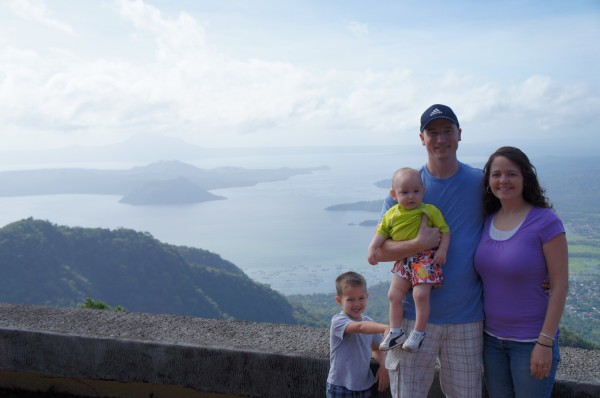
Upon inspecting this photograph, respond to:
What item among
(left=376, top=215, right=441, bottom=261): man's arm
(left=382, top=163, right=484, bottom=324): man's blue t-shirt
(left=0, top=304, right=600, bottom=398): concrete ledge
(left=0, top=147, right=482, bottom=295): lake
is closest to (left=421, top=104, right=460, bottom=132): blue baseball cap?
(left=382, top=163, right=484, bottom=324): man's blue t-shirt

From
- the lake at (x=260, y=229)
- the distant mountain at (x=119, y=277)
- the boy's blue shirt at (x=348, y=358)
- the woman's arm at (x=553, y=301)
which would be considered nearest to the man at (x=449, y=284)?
the boy's blue shirt at (x=348, y=358)

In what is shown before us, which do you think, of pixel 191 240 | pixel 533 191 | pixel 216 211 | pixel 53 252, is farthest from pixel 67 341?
pixel 216 211

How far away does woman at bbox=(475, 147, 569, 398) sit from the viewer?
2146mm

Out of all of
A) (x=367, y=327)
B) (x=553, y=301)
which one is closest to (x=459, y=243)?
(x=553, y=301)

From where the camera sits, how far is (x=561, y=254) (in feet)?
7.04

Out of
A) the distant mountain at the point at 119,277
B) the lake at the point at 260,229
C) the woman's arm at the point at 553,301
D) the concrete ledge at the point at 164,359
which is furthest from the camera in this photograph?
the lake at the point at 260,229

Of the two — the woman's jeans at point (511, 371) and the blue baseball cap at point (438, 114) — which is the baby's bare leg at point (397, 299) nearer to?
the woman's jeans at point (511, 371)

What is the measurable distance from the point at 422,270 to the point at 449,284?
0.14 m

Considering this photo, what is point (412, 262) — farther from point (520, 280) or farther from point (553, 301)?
point (553, 301)

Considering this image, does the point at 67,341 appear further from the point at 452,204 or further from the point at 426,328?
the point at 452,204

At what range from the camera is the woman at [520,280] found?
7.04ft

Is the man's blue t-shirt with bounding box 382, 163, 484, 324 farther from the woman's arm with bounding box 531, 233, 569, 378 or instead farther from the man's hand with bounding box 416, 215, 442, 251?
the woman's arm with bounding box 531, 233, 569, 378

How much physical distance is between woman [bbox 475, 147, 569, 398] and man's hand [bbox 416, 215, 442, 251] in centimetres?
18

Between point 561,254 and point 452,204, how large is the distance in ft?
1.61
